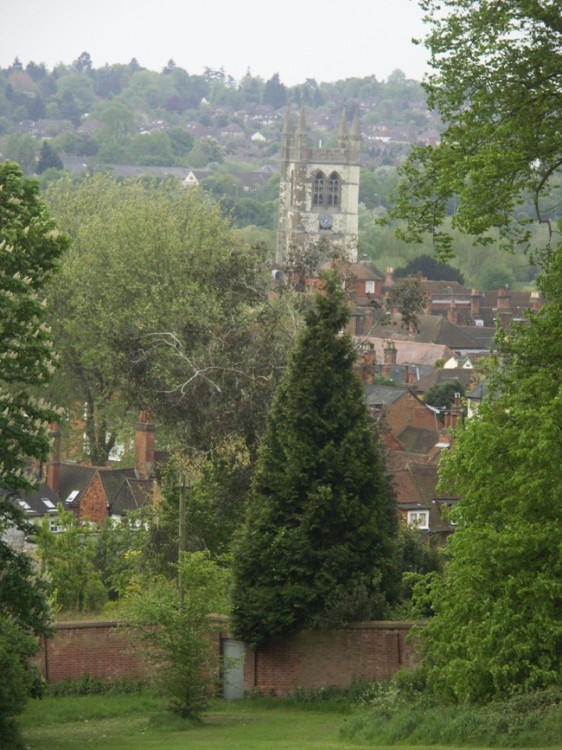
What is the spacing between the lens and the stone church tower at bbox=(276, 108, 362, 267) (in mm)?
181500

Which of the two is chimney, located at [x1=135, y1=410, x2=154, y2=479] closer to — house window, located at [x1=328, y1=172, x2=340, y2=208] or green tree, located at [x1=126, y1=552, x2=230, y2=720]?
green tree, located at [x1=126, y1=552, x2=230, y2=720]

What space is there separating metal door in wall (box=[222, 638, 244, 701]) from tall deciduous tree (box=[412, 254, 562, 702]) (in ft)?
32.0

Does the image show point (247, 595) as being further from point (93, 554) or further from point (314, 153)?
point (314, 153)

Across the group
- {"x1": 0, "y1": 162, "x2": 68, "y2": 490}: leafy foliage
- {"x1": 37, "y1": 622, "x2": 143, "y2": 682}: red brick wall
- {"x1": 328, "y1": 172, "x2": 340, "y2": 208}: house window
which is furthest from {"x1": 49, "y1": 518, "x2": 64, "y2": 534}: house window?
{"x1": 328, "y1": 172, "x2": 340, "y2": 208}: house window

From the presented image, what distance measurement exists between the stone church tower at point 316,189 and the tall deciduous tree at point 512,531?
154 meters

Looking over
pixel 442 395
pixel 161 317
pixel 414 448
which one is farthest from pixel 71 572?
pixel 442 395

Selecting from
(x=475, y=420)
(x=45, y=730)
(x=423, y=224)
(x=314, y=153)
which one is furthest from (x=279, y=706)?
(x=314, y=153)

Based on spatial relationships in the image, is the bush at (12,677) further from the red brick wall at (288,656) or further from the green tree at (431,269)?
the green tree at (431,269)

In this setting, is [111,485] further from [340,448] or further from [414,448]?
[340,448]

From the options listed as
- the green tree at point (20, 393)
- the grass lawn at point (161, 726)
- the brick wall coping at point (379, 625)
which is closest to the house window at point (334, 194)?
the grass lawn at point (161, 726)

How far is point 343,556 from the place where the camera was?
3247cm

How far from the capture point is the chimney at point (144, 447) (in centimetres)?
5938

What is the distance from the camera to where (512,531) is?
23.3m

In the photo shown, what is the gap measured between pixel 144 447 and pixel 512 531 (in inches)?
1473
